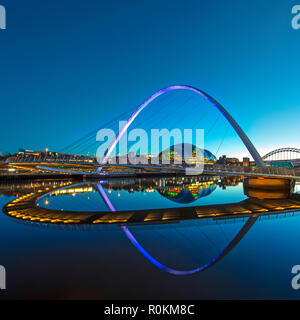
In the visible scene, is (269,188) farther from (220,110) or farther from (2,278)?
(2,278)

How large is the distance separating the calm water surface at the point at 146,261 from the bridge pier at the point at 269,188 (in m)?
13.1

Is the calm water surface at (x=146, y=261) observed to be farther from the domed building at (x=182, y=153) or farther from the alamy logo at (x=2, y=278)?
the domed building at (x=182, y=153)

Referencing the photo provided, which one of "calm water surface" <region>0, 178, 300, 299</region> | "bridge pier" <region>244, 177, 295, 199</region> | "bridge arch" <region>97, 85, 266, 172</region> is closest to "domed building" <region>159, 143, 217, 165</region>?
"bridge arch" <region>97, 85, 266, 172</region>

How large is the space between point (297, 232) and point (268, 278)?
627 centimetres

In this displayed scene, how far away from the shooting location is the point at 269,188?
25469 millimetres

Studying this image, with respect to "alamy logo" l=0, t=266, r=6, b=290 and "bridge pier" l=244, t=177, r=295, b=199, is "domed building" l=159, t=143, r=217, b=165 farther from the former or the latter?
"alamy logo" l=0, t=266, r=6, b=290

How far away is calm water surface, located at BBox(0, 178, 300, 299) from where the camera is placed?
5.41m

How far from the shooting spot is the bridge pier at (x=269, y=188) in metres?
24.0

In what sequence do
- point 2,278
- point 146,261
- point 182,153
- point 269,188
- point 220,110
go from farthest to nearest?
point 182,153, point 220,110, point 269,188, point 146,261, point 2,278

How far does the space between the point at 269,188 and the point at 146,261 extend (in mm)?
23445

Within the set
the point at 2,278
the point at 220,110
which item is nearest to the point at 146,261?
the point at 2,278
